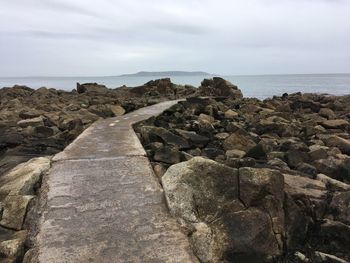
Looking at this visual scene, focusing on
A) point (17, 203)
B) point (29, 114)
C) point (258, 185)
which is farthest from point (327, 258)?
point (29, 114)

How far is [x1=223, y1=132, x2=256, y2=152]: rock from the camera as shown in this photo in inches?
363

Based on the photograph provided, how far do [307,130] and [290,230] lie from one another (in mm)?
7314

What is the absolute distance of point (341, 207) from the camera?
5.61 m

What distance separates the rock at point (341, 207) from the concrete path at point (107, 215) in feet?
6.64

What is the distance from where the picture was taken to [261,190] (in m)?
5.08

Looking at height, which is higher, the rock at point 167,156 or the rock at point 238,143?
the rock at point 167,156

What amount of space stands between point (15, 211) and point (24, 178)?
737mm

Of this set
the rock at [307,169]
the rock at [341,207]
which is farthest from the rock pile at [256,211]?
the rock at [307,169]

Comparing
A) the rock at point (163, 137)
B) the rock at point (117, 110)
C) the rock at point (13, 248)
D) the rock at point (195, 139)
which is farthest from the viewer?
the rock at point (117, 110)

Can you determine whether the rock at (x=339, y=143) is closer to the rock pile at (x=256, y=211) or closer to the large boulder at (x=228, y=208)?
the rock pile at (x=256, y=211)

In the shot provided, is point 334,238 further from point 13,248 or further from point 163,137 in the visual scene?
point 163,137

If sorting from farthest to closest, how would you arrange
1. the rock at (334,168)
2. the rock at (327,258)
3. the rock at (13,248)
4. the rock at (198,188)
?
the rock at (334,168)
the rock at (198,188)
the rock at (327,258)
the rock at (13,248)

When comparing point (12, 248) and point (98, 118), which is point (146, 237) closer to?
point (12, 248)

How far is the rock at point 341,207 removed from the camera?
5539 mm
